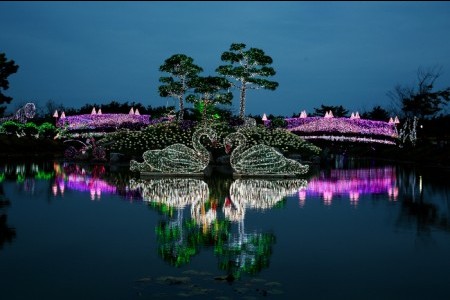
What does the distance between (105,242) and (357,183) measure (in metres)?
14.1

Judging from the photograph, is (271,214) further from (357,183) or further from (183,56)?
(183,56)

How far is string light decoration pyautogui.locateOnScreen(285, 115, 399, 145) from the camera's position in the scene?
51.1m

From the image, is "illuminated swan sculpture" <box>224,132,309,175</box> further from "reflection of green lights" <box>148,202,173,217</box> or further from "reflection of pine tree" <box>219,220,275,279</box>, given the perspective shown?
"reflection of pine tree" <box>219,220,275,279</box>

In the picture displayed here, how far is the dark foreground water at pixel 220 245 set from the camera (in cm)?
641

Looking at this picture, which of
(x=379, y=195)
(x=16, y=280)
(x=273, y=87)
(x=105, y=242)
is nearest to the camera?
(x=16, y=280)

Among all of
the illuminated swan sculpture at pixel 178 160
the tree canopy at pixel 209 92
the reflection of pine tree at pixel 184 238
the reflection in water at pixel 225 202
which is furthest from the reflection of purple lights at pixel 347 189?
the tree canopy at pixel 209 92

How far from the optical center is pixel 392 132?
53.2 meters

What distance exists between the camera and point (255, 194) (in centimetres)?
1591

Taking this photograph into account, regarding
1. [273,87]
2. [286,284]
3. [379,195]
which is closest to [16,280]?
[286,284]

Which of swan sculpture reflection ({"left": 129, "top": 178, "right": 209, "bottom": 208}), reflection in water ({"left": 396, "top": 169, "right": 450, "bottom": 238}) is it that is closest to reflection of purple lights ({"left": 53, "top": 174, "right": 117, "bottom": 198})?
swan sculpture reflection ({"left": 129, "top": 178, "right": 209, "bottom": 208})

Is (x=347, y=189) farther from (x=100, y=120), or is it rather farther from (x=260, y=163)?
(x=100, y=120)

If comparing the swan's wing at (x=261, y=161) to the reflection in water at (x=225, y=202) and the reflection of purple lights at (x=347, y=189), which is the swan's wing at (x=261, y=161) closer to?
the reflection in water at (x=225, y=202)

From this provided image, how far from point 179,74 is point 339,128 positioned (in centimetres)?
1598

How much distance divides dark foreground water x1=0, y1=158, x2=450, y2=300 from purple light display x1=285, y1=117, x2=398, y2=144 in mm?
35237
